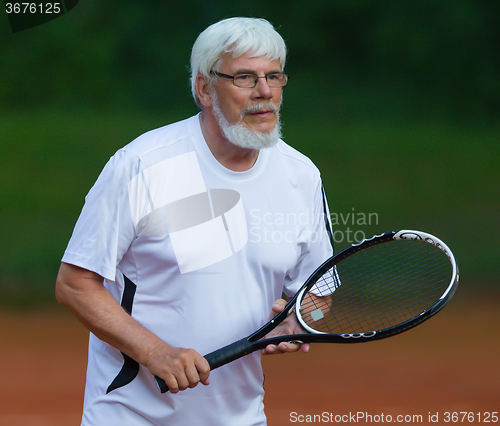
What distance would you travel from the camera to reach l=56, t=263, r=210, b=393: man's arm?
5.18 ft

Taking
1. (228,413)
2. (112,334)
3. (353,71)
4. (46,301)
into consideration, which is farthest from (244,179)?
(353,71)

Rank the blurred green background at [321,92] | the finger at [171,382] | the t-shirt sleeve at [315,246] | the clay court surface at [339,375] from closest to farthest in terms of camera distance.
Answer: the finger at [171,382] → the t-shirt sleeve at [315,246] → the clay court surface at [339,375] → the blurred green background at [321,92]

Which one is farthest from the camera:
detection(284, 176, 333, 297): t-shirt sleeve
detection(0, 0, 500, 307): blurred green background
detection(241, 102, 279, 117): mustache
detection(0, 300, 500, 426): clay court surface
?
detection(0, 0, 500, 307): blurred green background

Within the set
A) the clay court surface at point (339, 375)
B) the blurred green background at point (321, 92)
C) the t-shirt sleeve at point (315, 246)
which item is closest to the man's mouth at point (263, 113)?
the t-shirt sleeve at point (315, 246)

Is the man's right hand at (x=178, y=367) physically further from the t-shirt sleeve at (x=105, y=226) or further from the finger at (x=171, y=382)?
the t-shirt sleeve at (x=105, y=226)

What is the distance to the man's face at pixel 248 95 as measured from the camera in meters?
1.78

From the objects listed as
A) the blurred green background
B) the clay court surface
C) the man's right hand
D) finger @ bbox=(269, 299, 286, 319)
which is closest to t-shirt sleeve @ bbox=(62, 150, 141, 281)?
the man's right hand

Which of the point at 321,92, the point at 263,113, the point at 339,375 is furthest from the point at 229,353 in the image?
the point at 321,92

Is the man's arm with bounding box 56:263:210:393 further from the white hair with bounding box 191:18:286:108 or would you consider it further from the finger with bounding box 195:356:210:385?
the white hair with bounding box 191:18:286:108

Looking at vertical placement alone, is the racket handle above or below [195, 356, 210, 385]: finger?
below

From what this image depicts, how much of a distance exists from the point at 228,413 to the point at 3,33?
916 cm

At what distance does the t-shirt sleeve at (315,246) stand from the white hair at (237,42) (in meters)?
0.45

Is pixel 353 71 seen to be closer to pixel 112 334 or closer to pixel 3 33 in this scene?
pixel 3 33

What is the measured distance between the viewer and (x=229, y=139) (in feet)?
5.81
